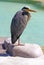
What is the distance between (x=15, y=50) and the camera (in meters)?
2.85

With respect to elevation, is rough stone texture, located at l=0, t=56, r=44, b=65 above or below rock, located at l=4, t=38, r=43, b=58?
above

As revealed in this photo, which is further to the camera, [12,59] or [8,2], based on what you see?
[8,2]

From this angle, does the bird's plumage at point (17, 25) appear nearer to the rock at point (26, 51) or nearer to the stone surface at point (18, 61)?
the rock at point (26, 51)

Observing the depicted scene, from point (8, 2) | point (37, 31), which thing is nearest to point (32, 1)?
point (8, 2)

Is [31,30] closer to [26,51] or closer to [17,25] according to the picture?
[17,25]

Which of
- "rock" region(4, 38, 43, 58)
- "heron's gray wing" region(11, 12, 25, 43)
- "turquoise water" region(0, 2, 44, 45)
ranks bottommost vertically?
"turquoise water" region(0, 2, 44, 45)

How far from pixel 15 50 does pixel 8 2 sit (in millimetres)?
8287

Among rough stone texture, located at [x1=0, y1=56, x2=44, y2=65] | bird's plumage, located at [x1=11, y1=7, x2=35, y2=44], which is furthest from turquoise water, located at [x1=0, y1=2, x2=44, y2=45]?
rough stone texture, located at [x1=0, y1=56, x2=44, y2=65]

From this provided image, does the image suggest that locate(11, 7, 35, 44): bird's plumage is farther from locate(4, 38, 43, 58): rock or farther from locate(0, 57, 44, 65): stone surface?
locate(0, 57, 44, 65): stone surface

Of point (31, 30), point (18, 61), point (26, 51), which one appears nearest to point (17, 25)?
point (26, 51)

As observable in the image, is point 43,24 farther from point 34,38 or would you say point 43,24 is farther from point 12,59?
point 12,59

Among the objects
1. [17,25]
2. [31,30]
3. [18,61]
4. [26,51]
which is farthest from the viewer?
[31,30]

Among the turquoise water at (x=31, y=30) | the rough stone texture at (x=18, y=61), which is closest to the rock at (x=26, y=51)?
the rough stone texture at (x=18, y=61)

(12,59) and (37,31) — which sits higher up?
(12,59)
